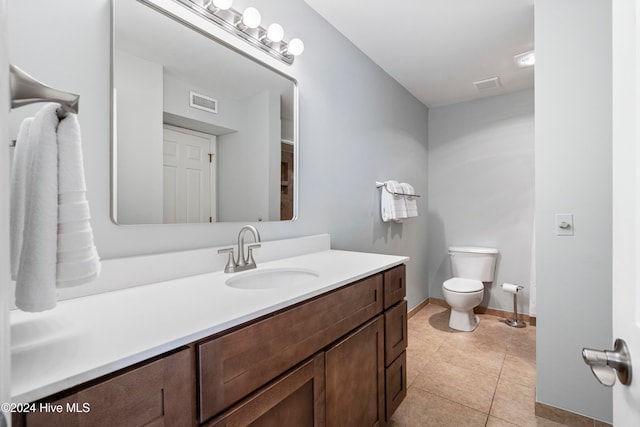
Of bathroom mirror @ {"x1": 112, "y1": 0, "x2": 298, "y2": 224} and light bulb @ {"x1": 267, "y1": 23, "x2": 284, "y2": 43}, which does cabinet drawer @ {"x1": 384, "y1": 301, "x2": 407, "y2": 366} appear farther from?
light bulb @ {"x1": 267, "y1": 23, "x2": 284, "y2": 43}

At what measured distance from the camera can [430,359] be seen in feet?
7.28

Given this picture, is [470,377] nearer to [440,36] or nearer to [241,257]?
[241,257]

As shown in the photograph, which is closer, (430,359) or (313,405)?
(313,405)

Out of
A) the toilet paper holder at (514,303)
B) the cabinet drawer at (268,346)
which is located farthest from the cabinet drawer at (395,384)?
the toilet paper holder at (514,303)

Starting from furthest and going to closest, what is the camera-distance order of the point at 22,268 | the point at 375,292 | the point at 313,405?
the point at 375,292 → the point at 313,405 → the point at 22,268

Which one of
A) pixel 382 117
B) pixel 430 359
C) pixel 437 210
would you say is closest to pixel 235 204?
pixel 382 117

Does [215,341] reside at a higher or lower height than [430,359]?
higher

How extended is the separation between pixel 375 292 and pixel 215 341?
809 mm

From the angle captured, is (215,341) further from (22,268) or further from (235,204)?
(235,204)

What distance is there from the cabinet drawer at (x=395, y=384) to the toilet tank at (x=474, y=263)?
1.74m

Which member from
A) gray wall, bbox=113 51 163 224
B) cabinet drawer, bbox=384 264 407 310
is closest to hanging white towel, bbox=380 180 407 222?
cabinet drawer, bbox=384 264 407 310

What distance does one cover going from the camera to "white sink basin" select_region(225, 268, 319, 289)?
1262 millimetres

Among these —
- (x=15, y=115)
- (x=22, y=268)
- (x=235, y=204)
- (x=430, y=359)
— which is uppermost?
(x=15, y=115)

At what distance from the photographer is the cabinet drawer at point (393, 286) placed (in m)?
1.43
